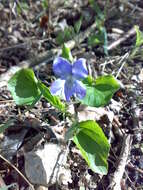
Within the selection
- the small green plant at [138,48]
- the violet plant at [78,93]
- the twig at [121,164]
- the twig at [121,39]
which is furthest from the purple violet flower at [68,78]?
the twig at [121,39]

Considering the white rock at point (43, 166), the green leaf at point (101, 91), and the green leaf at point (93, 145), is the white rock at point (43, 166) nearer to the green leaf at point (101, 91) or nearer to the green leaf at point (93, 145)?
the green leaf at point (93, 145)

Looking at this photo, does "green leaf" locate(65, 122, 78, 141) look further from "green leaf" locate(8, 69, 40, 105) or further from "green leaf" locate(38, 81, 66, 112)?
"green leaf" locate(8, 69, 40, 105)

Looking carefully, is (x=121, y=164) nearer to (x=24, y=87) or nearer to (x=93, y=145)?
(x=93, y=145)

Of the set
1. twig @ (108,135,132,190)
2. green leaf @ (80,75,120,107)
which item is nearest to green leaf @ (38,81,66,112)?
green leaf @ (80,75,120,107)

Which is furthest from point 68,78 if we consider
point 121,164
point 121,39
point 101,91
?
point 121,39

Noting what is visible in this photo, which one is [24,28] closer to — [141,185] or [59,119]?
[59,119]

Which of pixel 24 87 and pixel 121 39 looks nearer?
Answer: pixel 24 87

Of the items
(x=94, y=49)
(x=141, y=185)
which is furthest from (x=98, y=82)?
(x=94, y=49)
